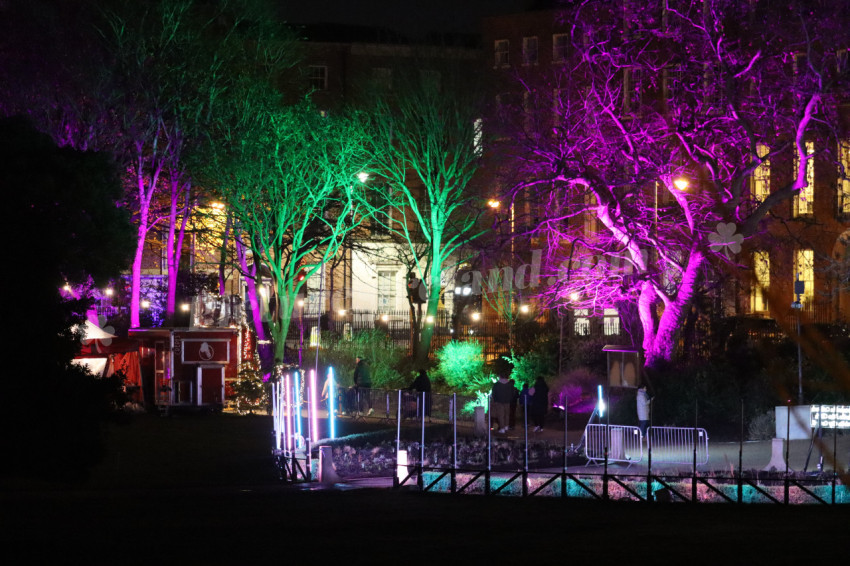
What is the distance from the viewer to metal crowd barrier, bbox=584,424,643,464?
22594mm

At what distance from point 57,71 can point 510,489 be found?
76.2 feet

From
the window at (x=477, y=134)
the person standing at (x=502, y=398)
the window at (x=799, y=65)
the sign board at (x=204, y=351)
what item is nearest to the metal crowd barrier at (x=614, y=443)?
the person standing at (x=502, y=398)

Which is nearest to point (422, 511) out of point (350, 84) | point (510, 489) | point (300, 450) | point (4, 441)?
point (510, 489)

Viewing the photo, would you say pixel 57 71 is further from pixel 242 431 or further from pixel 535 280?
pixel 535 280

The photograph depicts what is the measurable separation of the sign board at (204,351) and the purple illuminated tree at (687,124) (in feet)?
32.3

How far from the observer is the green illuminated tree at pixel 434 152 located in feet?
144

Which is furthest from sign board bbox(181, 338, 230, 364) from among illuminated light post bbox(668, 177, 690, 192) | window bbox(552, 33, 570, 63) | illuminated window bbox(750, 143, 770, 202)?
window bbox(552, 33, 570, 63)

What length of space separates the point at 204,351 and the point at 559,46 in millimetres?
25698

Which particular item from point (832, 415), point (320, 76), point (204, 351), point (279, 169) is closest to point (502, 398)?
point (832, 415)

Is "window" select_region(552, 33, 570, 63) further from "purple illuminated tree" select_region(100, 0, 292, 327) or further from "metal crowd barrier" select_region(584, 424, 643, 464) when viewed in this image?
"metal crowd barrier" select_region(584, 424, 643, 464)

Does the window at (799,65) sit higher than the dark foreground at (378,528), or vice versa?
the window at (799,65)

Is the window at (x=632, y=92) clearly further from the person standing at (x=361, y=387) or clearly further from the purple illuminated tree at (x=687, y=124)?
the person standing at (x=361, y=387)

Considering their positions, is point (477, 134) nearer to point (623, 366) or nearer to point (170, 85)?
point (170, 85)

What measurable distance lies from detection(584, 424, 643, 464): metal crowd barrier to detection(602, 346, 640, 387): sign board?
1774 millimetres
